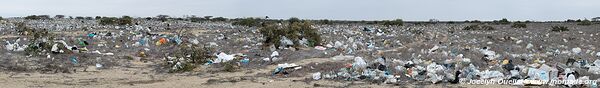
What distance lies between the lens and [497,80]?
23.7 feet

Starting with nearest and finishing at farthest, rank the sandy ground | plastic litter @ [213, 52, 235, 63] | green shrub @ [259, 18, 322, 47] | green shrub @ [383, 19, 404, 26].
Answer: the sandy ground → plastic litter @ [213, 52, 235, 63] → green shrub @ [259, 18, 322, 47] → green shrub @ [383, 19, 404, 26]

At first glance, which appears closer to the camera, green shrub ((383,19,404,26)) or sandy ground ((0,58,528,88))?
sandy ground ((0,58,528,88))

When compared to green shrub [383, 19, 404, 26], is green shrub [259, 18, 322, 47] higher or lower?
higher

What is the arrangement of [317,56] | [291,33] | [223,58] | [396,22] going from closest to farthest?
[223,58]
[317,56]
[291,33]
[396,22]

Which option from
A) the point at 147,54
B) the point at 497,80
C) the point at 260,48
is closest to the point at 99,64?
the point at 147,54

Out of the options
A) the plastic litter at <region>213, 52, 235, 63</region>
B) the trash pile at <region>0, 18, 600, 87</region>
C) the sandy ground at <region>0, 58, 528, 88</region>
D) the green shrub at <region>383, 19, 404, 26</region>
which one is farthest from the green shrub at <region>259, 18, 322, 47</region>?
the green shrub at <region>383, 19, 404, 26</region>

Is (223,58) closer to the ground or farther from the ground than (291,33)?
closer to the ground

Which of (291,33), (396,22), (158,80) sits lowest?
(396,22)

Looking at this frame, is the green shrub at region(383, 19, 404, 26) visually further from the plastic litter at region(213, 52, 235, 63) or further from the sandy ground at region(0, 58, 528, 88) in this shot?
the sandy ground at region(0, 58, 528, 88)

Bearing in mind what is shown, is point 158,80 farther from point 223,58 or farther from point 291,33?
point 291,33

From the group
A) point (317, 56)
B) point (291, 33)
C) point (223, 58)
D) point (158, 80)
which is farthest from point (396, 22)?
point (158, 80)

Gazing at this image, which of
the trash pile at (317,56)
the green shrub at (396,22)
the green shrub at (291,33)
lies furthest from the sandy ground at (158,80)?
the green shrub at (396,22)

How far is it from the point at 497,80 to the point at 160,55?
283 inches

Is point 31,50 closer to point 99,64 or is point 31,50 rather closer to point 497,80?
point 99,64
